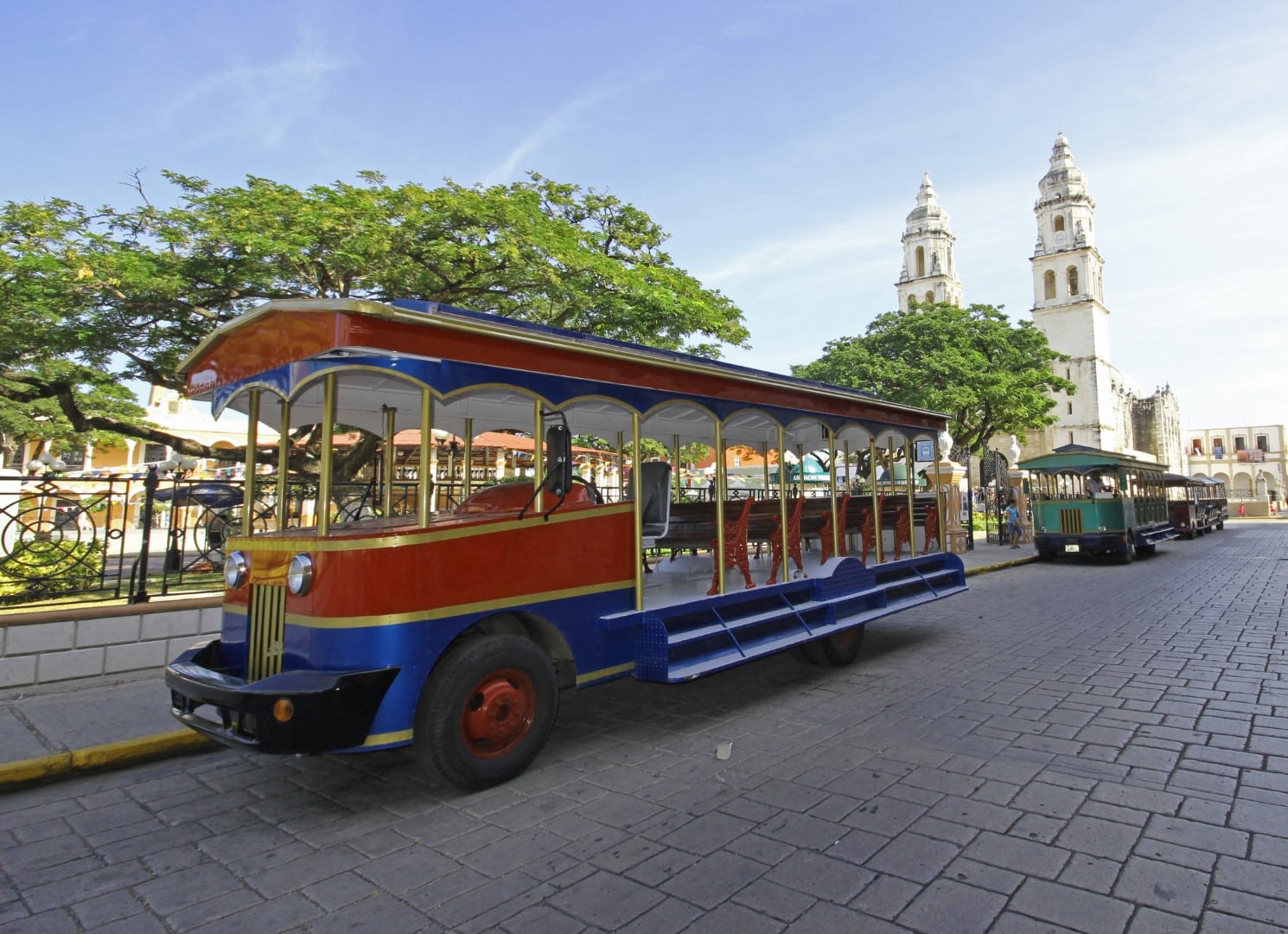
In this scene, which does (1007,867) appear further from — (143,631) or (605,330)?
(605,330)

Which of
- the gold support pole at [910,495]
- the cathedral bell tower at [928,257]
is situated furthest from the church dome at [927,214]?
the gold support pole at [910,495]

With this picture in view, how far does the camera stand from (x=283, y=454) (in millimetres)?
4859

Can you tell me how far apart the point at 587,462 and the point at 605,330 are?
8.41 feet

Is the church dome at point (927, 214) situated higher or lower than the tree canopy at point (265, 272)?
higher

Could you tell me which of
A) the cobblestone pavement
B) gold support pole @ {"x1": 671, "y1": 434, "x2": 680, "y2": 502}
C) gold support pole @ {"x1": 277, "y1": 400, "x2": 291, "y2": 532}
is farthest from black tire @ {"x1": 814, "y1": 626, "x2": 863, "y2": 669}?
gold support pole @ {"x1": 277, "y1": 400, "x2": 291, "y2": 532}

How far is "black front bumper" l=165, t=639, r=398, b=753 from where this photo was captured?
3400 mm

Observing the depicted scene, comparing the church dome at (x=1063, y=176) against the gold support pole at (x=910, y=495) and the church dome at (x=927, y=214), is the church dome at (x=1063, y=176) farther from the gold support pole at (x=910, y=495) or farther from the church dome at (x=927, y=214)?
the gold support pole at (x=910, y=495)

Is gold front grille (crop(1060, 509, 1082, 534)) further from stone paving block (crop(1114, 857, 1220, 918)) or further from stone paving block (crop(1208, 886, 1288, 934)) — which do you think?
stone paving block (crop(1208, 886, 1288, 934))

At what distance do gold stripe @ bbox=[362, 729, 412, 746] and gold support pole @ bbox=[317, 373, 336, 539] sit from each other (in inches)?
43.2

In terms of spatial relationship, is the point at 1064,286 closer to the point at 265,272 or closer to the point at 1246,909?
the point at 265,272

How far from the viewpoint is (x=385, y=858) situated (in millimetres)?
3260

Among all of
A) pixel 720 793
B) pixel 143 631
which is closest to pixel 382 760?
pixel 720 793

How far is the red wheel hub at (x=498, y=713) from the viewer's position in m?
3.99

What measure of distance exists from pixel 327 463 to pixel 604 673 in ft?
7.31
